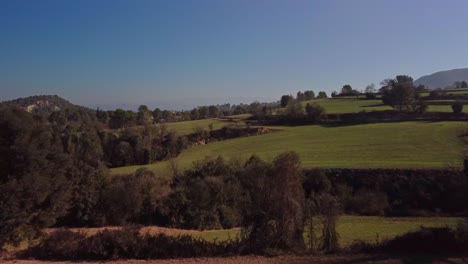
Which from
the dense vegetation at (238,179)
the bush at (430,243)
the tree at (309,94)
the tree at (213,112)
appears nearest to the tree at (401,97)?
the dense vegetation at (238,179)

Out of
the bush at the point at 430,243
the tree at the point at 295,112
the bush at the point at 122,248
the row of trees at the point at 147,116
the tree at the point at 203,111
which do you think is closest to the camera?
the bush at the point at 430,243

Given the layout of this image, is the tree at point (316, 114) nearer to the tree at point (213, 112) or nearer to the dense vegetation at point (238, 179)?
the dense vegetation at point (238, 179)

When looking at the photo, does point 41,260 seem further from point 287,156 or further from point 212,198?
point 212,198

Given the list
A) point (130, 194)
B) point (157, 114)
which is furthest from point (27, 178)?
point (157, 114)

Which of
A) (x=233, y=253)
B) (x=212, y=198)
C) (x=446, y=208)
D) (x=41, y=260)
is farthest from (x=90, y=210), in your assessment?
(x=446, y=208)

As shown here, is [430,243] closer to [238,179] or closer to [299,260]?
[299,260]

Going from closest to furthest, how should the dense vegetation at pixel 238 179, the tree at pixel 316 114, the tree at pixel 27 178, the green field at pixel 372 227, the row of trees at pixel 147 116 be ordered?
1. the dense vegetation at pixel 238 179
2. the tree at pixel 27 178
3. the green field at pixel 372 227
4. the tree at pixel 316 114
5. the row of trees at pixel 147 116

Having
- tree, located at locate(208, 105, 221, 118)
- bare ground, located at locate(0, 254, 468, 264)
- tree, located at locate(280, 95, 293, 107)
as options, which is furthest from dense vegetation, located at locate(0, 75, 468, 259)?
tree, located at locate(208, 105, 221, 118)
